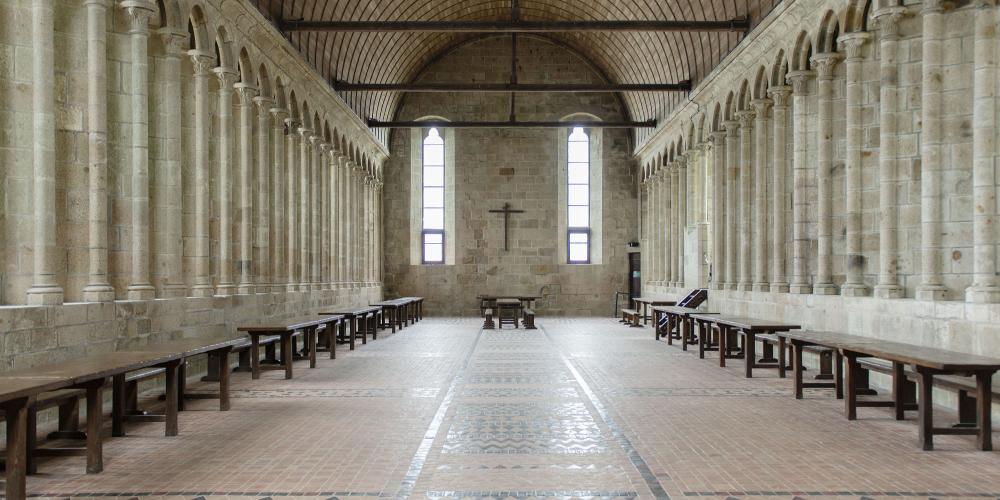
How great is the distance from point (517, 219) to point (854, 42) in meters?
20.7

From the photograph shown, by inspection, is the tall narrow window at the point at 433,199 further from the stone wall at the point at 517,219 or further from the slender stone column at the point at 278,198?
the slender stone column at the point at 278,198

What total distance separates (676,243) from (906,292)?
15294 mm

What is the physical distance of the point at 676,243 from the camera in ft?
88.3

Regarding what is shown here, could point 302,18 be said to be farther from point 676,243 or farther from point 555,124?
point 676,243

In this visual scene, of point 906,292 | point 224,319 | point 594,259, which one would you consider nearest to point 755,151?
point 906,292

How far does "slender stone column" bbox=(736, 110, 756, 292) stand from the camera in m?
18.7

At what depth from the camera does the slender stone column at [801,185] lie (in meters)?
15.3

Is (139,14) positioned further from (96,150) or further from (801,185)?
(801,185)

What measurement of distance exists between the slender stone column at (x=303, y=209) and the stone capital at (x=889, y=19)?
13586mm

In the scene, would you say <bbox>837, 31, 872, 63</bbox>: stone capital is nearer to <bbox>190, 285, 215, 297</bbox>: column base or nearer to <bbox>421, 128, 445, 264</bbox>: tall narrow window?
<bbox>190, 285, 215, 297</bbox>: column base

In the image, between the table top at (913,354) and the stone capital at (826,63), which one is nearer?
the table top at (913,354)

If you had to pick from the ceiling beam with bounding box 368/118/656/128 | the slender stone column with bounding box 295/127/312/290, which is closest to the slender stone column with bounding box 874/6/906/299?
the slender stone column with bounding box 295/127/312/290

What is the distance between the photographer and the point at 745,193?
18891 millimetres

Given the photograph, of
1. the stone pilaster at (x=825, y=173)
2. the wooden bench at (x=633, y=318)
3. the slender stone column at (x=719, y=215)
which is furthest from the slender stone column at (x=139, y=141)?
the wooden bench at (x=633, y=318)
